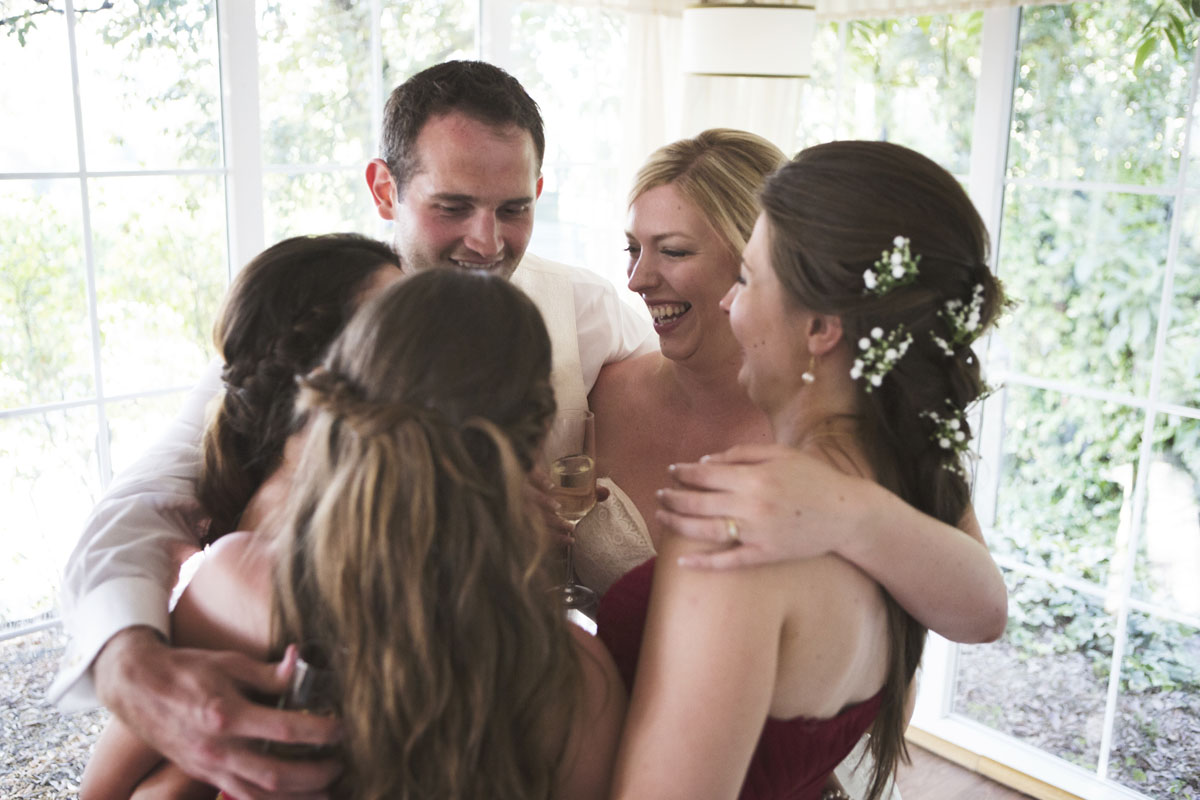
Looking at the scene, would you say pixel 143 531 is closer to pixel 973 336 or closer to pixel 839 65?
pixel 973 336

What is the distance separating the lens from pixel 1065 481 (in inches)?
145

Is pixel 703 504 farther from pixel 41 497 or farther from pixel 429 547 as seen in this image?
pixel 41 497

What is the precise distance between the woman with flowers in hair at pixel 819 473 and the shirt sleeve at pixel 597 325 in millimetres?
1016

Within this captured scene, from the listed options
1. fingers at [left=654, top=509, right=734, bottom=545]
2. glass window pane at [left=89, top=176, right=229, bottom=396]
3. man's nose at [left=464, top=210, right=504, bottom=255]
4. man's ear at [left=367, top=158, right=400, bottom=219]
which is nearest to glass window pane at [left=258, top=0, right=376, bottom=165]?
glass window pane at [left=89, top=176, right=229, bottom=396]

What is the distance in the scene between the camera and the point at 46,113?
289 cm

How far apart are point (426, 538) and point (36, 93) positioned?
248 centimetres

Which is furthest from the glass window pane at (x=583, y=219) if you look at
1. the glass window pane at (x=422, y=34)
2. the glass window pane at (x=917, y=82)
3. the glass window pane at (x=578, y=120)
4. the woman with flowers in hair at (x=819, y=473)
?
the woman with flowers in hair at (x=819, y=473)

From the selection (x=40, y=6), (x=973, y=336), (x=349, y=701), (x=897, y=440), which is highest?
(x=40, y=6)

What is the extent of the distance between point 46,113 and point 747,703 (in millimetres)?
2665

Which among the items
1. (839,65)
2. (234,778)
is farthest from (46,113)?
(839,65)

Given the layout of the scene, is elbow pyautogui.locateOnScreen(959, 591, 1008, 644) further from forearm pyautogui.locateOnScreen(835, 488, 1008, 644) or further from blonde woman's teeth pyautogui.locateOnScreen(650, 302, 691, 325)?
blonde woman's teeth pyautogui.locateOnScreen(650, 302, 691, 325)

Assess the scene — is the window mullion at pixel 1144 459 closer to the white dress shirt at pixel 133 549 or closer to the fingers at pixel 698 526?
the white dress shirt at pixel 133 549

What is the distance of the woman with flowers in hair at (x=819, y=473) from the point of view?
4.00 ft

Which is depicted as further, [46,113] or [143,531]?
[46,113]
